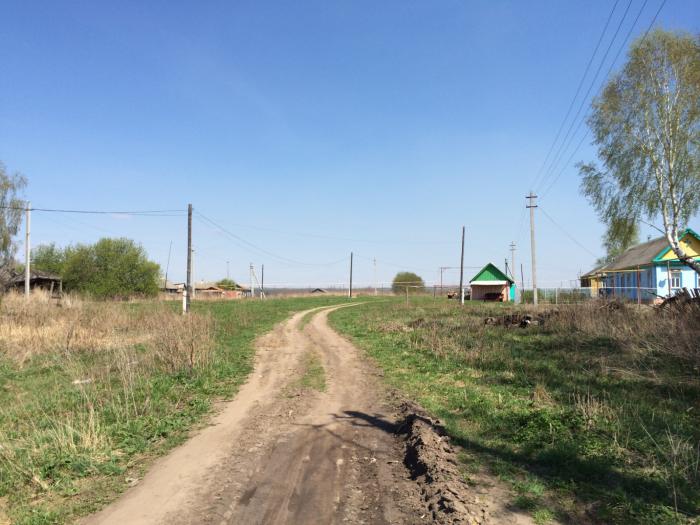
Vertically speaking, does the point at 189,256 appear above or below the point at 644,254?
below

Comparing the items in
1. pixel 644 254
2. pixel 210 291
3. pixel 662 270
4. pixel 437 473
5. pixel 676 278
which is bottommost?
pixel 437 473

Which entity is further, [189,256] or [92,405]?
[189,256]

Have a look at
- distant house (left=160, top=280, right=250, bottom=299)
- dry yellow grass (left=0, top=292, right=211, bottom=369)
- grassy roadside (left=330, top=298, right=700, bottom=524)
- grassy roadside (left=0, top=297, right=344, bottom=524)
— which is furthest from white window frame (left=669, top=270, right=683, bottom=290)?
distant house (left=160, top=280, right=250, bottom=299)

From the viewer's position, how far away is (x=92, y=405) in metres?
8.07

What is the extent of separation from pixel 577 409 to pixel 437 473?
3146mm

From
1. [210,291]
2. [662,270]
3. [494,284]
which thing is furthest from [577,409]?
[210,291]

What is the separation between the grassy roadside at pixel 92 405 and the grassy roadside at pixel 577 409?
4.06 metres

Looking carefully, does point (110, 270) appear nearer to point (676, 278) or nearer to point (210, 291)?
point (210, 291)

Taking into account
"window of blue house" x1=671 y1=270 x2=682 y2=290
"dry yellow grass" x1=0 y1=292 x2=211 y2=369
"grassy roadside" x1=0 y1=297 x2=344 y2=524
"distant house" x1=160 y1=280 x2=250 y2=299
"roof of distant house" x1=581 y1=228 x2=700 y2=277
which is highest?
"roof of distant house" x1=581 y1=228 x2=700 y2=277

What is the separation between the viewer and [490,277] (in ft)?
163

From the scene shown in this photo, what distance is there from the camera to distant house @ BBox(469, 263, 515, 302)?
160 feet

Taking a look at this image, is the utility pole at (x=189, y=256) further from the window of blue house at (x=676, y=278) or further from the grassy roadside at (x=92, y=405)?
the window of blue house at (x=676, y=278)

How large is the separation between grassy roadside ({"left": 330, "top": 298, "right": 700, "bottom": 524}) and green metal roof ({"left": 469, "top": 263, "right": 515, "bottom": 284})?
112 feet

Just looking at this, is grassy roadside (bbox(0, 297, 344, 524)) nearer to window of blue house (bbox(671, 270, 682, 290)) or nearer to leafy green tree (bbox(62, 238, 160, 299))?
window of blue house (bbox(671, 270, 682, 290))
